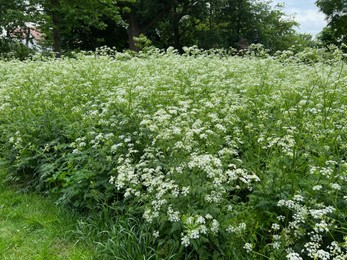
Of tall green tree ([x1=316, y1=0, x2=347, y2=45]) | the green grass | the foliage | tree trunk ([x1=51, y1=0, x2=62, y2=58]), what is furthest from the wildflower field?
tall green tree ([x1=316, y1=0, x2=347, y2=45])

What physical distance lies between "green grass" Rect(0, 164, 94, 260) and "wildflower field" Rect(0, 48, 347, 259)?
9.9 inches

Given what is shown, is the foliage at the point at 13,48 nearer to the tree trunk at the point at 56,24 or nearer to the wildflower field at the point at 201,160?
the tree trunk at the point at 56,24

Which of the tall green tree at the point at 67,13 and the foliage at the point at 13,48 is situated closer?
the tall green tree at the point at 67,13

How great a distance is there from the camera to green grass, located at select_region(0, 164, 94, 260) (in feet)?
11.4

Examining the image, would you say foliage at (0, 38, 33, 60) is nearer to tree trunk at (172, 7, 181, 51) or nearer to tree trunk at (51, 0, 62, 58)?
tree trunk at (51, 0, 62, 58)

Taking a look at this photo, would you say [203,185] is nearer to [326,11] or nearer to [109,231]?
[109,231]

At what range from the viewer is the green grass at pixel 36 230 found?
3.48m

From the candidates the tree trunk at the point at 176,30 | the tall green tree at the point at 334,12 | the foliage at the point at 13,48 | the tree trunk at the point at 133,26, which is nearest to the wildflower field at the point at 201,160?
the foliage at the point at 13,48

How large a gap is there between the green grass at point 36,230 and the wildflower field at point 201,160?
0.82ft

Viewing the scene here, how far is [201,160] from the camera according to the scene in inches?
106

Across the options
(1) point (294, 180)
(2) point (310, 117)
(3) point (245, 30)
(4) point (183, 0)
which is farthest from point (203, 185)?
(3) point (245, 30)

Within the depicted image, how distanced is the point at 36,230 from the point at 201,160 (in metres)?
2.51

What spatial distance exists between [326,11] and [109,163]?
3539 centimetres

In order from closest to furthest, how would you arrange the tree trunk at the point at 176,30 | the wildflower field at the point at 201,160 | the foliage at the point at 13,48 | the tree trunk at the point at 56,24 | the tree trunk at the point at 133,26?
the wildflower field at the point at 201,160, the tree trunk at the point at 56,24, the foliage at the point at 13,48, the tree trunk at the point at 133,26, the tree trunk at the point at 176,30
